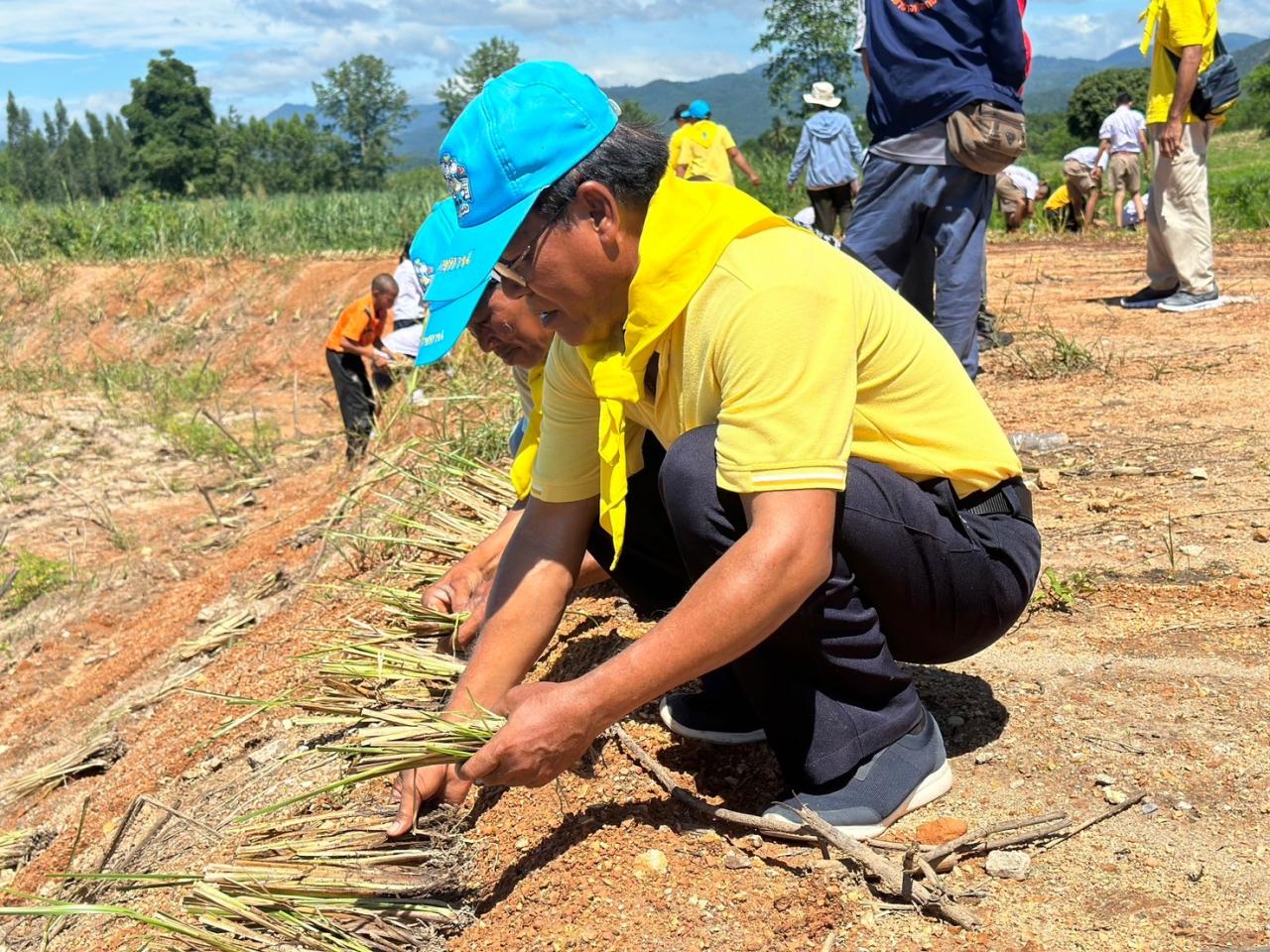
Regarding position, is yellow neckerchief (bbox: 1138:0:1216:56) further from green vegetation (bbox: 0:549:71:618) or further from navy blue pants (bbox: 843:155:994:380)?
green vegetation (bbox: 0:549:71:618)

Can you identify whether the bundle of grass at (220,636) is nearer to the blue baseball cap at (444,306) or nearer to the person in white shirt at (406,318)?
the blue baseball cap at (444,306)

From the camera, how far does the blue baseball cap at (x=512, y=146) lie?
1.49 meters

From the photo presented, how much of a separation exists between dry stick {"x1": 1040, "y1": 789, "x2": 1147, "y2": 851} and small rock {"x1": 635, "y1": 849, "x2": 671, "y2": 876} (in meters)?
0.52

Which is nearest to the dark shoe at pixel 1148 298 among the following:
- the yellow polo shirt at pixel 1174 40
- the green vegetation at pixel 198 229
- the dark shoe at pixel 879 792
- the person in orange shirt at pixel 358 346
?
the yellow polo shirt at pixel 1174 40

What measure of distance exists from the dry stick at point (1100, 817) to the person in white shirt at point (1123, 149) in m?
9.23

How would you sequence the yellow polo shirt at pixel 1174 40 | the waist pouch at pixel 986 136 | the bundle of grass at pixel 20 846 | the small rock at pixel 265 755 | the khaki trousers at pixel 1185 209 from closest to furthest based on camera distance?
1. the small rock at pixel 265 755
2. the bundle of grass at pixel 20 846
3. the waist pouch at pixel 986 136
4. the yellow polo shirt at pixel 1174 40
5. the khaki trousers at pixel 1185 209

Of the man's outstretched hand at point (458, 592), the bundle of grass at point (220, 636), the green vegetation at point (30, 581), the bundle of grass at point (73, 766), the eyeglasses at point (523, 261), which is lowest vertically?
the green vegetation at point (30, 581)

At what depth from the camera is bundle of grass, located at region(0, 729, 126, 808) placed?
3.07m

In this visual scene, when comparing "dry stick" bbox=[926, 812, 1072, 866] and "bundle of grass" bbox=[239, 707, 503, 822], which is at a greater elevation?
"bundle of grass" bbox=[239, 707, 503, 822]

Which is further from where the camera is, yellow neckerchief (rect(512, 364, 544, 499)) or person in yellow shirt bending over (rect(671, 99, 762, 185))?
person in yellow shirt bending over (rect(671, 99, 762, 185))

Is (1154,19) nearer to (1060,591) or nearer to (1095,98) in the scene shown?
(1060,591)

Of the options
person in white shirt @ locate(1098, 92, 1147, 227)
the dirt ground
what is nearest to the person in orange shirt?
the dirt ground

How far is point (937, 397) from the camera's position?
1.63 metres

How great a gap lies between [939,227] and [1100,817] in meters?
2.21
